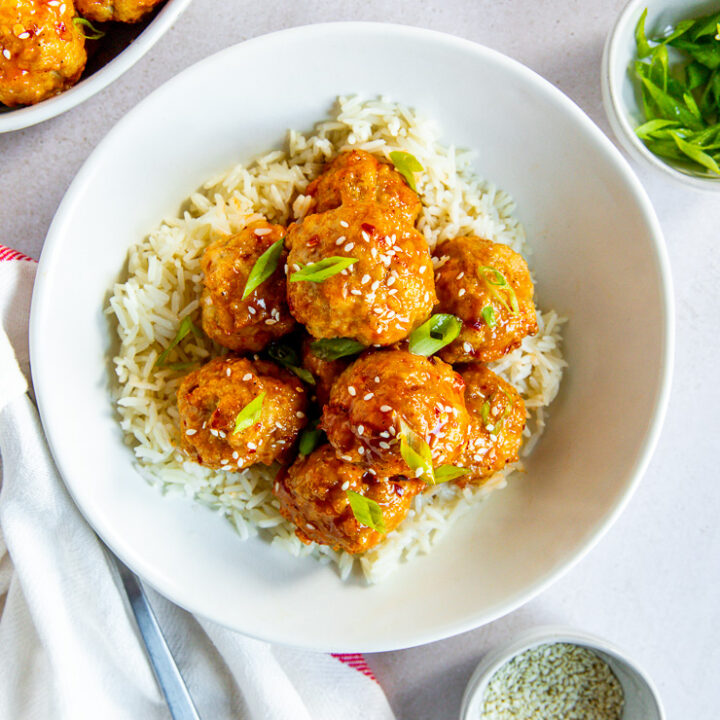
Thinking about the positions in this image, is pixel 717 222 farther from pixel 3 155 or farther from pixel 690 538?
pixel 3 155

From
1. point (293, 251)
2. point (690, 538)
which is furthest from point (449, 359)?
point (690, 538)

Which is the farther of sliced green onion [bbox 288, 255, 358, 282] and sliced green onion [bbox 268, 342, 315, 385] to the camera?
sliced green onion [bbox 268, 342, 315, 385]

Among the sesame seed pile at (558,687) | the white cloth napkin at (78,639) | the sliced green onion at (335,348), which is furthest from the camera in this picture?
the sesame seed pile at (558,687)

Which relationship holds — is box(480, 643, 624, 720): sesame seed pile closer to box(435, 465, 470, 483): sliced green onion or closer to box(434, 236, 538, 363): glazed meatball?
box(435, 465, 470, 483): sliced green onion

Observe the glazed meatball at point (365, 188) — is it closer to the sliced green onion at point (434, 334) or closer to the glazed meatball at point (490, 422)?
the sliced green onion at point (434, 334)

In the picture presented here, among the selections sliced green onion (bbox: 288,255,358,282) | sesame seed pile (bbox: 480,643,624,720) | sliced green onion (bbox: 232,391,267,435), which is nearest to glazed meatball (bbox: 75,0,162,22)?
sliced green onion (bbox: 288,255,358,282)

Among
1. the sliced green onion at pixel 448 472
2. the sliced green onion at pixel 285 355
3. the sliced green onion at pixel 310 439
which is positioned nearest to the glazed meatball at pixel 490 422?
the sliced green onion at pixel 448 472
